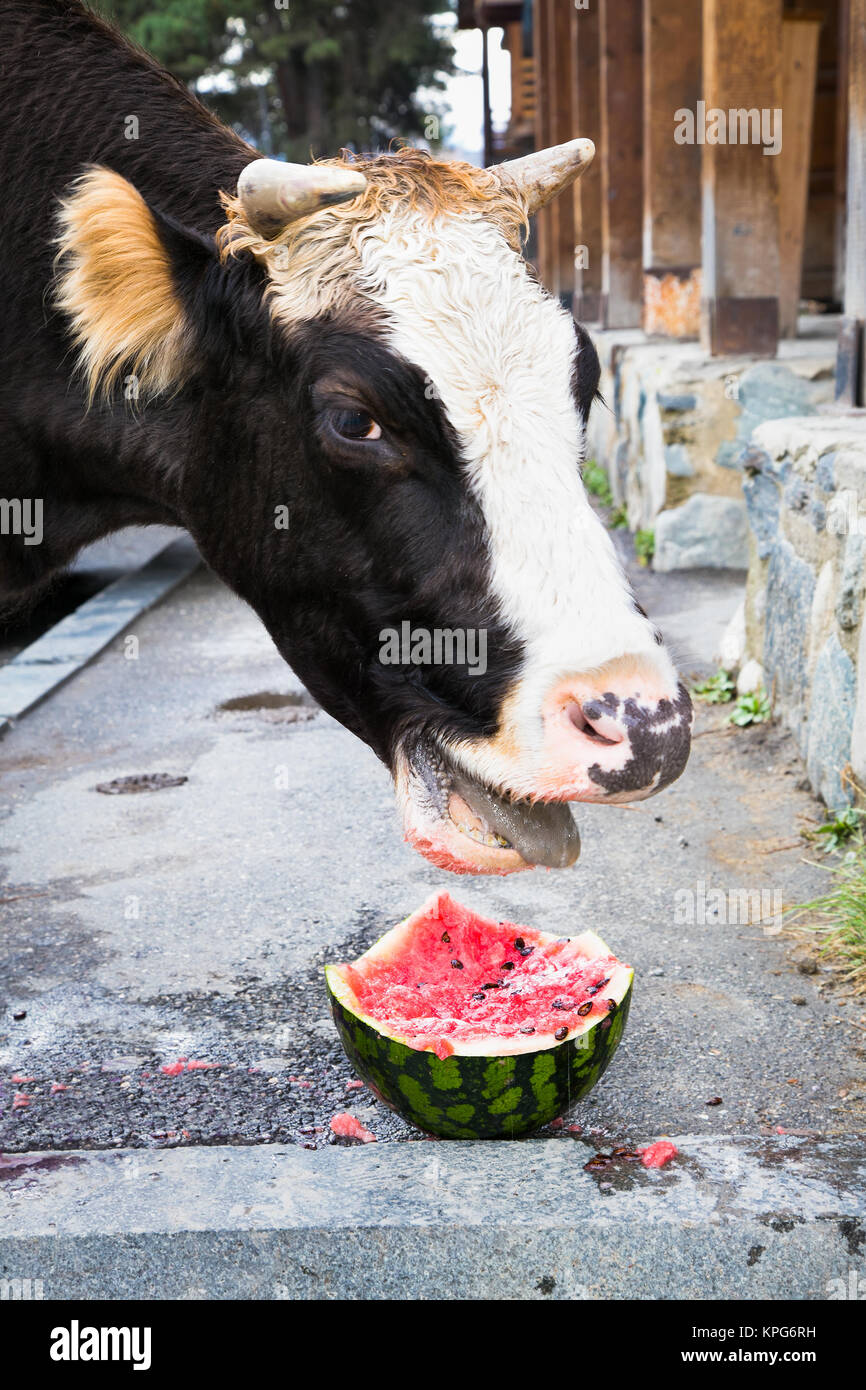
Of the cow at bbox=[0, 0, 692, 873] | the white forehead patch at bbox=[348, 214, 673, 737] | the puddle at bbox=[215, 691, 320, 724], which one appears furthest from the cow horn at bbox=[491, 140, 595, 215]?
the puddle at bbox=[215, 691, 320, 724]

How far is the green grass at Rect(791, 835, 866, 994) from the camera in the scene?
381cm

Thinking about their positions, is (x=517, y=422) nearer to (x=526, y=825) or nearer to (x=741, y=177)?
(x=526, y=825)

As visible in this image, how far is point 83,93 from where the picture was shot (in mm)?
2998

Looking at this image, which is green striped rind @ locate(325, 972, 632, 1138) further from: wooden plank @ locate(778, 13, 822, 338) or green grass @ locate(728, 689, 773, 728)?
wooden plank @ locate(778, 13, 822, 338)

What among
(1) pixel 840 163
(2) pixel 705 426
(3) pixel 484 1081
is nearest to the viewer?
(3) pixel 484 1081

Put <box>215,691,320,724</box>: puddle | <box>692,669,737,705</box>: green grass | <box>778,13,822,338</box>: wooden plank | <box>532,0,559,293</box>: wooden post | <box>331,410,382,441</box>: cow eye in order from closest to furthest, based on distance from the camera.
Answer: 1. <box>331,410,382,441</box>: cow eye
2. <box>692,669,737,705</box>: green grass
3. <box>215,691,320,724</box>: puddle
4. <box>778,13,822,338</box>: wooden plank
5. <box>532,0,559,293</box>: wooden post

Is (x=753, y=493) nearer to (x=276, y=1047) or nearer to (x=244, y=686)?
(x=244, y=686)

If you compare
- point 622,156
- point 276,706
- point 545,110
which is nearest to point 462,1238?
point 276,706

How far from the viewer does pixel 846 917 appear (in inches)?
154

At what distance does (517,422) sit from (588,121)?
1285cm

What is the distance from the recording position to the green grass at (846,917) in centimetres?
381

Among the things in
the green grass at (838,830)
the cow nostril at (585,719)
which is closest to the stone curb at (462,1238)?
the cow nostril at (585,719)

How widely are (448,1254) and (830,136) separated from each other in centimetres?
1298

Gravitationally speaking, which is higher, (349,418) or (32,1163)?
(349,418)
